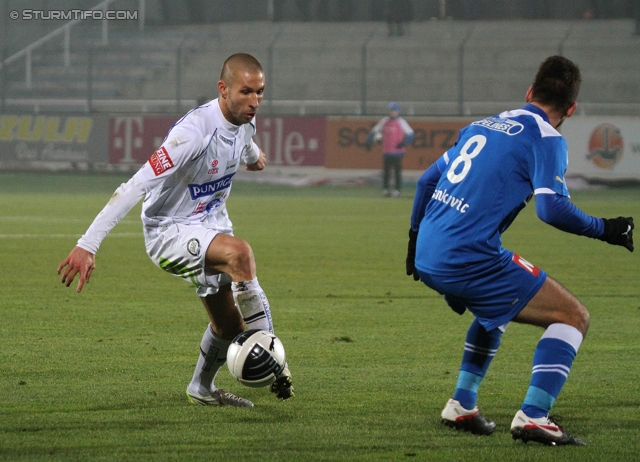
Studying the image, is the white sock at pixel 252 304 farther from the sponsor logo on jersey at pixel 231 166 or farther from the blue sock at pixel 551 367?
the blue sock at pixel 551 367

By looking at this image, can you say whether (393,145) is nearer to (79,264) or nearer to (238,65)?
(238,65)

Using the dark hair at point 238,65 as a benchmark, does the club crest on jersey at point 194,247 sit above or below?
below

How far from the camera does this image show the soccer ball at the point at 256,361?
16.9ft

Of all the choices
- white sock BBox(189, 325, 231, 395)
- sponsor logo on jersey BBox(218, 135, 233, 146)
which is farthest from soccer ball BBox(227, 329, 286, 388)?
sponsor logo on jersey BBox(218, 135, 233, 146)

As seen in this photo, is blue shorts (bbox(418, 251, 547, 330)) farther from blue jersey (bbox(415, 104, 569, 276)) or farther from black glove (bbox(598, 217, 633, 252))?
black glove (bbox(598, 217, 633, 252))

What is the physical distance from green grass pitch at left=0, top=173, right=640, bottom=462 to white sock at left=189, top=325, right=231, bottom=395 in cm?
14

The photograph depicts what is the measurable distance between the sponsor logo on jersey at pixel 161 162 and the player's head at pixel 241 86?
1.56 ft

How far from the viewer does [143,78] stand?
35844mm

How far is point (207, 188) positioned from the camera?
5.72 m

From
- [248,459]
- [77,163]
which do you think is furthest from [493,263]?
[77,163]

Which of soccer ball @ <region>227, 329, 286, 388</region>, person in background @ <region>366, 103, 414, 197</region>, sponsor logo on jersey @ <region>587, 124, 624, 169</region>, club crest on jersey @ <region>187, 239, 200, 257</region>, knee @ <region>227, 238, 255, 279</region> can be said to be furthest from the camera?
sponsor logo on jersey @ <region>587, 124, 624, 169</region>

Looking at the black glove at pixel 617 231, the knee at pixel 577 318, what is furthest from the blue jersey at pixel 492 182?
the knee at pixel 577 318

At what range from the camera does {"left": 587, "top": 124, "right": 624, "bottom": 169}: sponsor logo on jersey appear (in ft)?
82.7

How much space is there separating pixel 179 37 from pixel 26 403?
108 feet
